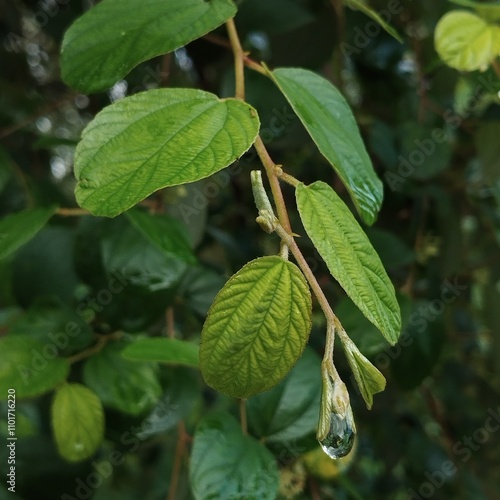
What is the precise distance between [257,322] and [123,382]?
281mm

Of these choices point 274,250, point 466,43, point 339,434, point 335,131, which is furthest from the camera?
point 274,250

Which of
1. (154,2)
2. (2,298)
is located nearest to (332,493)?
(2,298)

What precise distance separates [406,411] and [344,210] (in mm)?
920

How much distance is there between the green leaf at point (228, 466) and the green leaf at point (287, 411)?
0.03 meters

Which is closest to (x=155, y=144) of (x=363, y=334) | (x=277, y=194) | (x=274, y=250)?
(x=277, y=194)

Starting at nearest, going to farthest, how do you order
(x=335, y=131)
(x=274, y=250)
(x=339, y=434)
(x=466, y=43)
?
(x=339, y=434) < (x=335, y=131) < (x=466, y=43) < (x=274, y=250)

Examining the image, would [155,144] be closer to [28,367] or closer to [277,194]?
[277,194]

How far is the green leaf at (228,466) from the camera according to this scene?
426 millimetres

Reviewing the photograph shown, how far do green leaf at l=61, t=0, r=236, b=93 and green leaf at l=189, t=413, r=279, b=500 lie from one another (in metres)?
0.26

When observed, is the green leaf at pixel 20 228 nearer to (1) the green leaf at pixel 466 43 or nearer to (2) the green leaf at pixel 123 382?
(2) the green leaf at pixel 123 382

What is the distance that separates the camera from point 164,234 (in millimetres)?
517

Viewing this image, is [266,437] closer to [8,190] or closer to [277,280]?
[277,280]

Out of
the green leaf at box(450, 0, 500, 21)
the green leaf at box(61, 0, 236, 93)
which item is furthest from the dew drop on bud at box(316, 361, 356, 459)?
the green leaf at box(450, 0, 500, 21)

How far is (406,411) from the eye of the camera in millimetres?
1172
